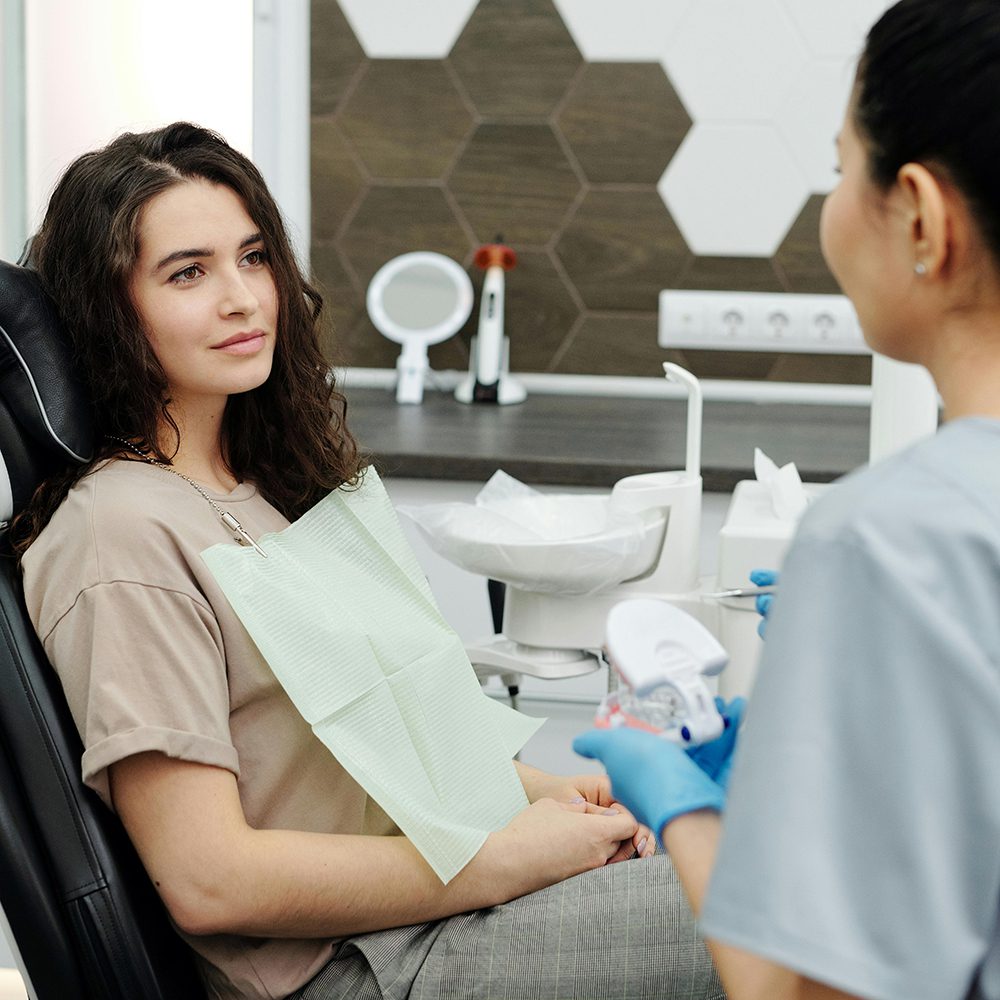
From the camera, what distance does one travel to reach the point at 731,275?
3.01m

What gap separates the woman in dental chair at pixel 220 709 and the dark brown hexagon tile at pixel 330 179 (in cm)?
175

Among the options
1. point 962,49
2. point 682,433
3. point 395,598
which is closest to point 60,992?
point 395,598

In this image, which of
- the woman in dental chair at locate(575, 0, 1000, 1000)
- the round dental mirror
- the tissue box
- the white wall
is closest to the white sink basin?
the tissue box

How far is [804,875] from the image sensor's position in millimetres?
604

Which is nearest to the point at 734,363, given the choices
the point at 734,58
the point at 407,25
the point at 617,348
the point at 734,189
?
the point at 617,348

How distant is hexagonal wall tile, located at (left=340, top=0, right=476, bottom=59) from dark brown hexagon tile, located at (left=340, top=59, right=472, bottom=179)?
24 mm

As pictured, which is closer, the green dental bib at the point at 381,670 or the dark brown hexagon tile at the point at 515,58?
the green dental bib at the point at 381,670

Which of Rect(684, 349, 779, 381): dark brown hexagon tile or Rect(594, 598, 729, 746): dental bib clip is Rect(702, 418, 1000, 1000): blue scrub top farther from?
Rect(684, 349, 779, 381): dark brown hexagon tile

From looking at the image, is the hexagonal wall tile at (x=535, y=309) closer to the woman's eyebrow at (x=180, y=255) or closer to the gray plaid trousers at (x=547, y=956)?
the woman's eyebrow at (x=180, y=255)

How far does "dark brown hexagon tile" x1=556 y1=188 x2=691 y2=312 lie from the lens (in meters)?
3.02

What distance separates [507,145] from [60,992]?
92.6 inches

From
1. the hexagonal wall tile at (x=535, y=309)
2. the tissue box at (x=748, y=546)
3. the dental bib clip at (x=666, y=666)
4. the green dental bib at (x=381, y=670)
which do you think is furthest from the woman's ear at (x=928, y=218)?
the hexagonal wall tile at (x=535, y=309)

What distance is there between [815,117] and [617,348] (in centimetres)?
68

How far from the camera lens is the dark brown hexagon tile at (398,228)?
309cm
